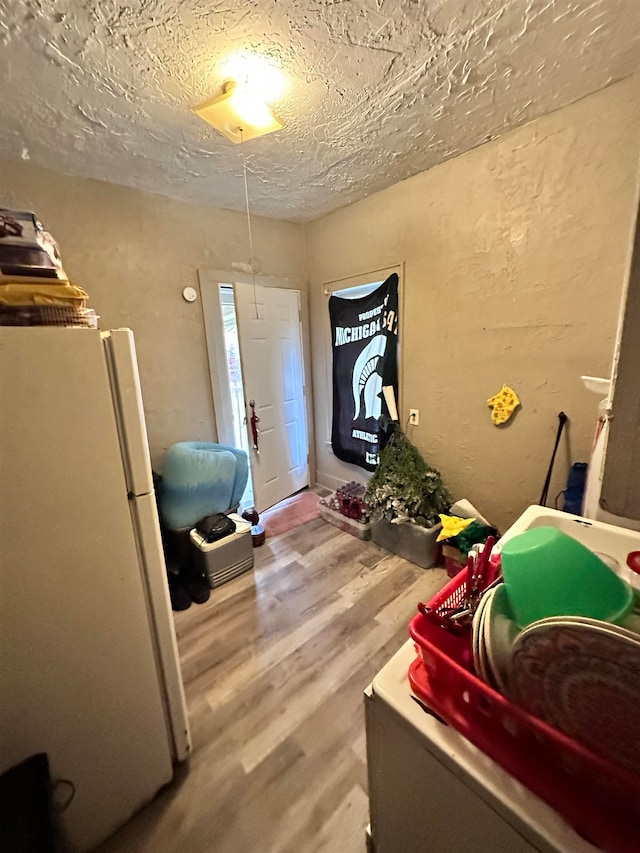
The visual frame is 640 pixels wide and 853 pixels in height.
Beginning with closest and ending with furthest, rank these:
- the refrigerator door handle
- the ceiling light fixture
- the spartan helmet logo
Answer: the refrigerator door handle
the ceiling light fixture
the spartan helmet logo

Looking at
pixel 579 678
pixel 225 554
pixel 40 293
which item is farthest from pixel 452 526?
Result: pixel 40 293

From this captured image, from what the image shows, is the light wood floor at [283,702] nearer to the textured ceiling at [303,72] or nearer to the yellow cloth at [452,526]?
the yellow cloth at [452,526]

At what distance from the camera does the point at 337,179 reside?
228cm

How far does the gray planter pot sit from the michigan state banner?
24.3 inches

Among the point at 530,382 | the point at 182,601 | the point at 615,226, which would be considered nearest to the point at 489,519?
the point at 530,382

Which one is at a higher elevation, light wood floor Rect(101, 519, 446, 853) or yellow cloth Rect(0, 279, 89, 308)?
yellow cloth Rect(0, 279, 89, 308)

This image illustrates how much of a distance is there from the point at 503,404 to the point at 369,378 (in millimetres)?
1055

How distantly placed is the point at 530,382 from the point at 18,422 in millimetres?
2277

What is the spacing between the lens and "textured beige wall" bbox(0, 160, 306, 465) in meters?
2.04

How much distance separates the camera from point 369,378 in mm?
2838

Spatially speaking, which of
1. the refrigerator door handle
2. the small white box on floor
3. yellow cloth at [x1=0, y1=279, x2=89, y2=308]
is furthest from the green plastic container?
the small white box on floor

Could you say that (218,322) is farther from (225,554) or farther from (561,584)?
(561,584)

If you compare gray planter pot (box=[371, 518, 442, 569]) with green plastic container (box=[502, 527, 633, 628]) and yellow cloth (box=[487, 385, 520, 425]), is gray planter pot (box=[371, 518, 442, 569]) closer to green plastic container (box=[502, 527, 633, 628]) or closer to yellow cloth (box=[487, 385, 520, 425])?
yellow cloth (box=[487, 385, 520, 425])

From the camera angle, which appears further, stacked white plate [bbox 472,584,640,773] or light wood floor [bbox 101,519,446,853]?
light wood floor [bbox 101,519,446,853]
